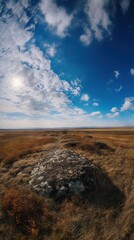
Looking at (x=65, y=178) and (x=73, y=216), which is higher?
(x=65, y=178)

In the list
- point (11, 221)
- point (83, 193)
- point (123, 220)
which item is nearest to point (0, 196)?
point (11, 221)

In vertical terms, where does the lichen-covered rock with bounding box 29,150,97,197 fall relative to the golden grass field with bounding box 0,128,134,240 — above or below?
above

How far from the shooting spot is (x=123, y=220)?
223 inches

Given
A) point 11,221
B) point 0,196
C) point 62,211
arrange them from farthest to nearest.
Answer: point 0,196 → point 62,211 → point 11,221

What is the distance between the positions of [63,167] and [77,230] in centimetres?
419

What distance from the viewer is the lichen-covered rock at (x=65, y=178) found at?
7832 millimetres

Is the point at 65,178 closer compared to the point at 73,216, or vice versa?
the point at 73,216

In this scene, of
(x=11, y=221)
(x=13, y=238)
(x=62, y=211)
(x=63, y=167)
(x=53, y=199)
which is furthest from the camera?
(x=63, y=167)

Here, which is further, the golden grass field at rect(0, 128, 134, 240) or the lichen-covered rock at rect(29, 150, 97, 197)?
the lichen-covered rock at rect(29, 150, 97, 197)

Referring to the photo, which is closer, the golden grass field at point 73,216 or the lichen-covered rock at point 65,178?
the golden grass field at point 73,216

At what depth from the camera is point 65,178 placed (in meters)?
8.37

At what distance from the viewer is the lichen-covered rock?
25.7 feet

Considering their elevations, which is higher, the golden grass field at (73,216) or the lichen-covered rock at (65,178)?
the lichen-covered rock at (65,178)

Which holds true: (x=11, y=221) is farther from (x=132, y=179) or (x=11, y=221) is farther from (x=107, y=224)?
(x=132, y=179)
